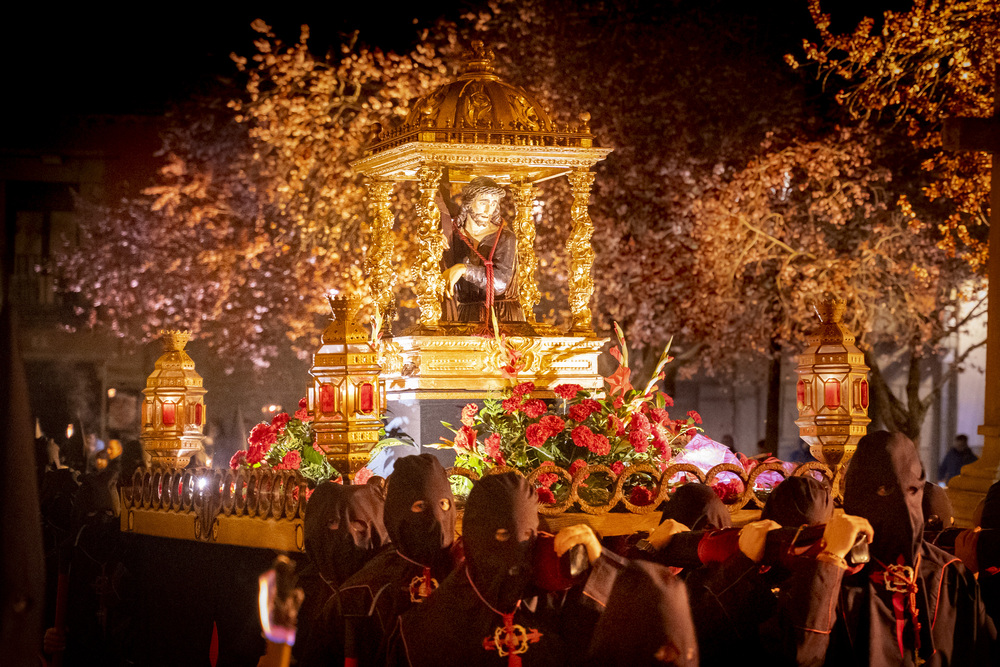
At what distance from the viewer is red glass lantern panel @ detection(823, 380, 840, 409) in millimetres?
8414

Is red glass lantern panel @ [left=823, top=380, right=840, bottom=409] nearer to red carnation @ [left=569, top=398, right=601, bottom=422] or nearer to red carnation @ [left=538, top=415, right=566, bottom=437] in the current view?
red carnation @ [left=569, top=398, right=601, bottom=422]

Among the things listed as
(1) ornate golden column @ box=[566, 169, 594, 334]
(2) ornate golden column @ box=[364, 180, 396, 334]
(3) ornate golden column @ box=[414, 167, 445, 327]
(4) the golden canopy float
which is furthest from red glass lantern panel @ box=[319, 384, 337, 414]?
(1) ornate golden column @ box=[566, 169, 594, 334]

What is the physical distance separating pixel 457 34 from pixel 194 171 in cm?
430

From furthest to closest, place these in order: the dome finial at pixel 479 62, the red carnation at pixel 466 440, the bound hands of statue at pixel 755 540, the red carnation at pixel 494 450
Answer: the dome finial at pixel 479 62 → the red carnation at pixel 466 440 → the red carnation at pixel 494 450 → the bound hands of statue at pixel 755 540

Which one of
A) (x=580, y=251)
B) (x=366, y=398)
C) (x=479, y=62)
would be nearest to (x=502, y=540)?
(x=366, y=398)

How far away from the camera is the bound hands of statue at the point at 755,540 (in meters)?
5.00

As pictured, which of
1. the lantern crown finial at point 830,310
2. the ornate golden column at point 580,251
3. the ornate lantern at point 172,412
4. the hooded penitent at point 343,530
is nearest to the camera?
the hooded penitent at point 343,530

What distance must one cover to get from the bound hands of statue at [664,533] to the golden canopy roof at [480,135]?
164 inches

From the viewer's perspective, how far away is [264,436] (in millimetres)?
8297

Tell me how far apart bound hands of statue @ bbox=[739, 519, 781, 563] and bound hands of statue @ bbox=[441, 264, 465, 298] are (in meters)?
4.41

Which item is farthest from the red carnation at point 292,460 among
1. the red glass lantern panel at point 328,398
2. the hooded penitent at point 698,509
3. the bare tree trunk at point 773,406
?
the bare tree trunk at point 773,406

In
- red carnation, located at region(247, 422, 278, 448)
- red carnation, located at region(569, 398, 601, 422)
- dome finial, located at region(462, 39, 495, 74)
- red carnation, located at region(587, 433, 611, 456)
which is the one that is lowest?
red carnation, located at region(247, 422, 278, 448)

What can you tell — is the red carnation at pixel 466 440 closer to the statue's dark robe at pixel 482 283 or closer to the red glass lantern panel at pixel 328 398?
the red glass lantern panel at pixel 328 398

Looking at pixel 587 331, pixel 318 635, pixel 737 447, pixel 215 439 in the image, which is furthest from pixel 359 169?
pixel 737 447
